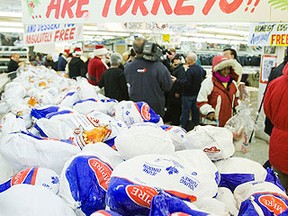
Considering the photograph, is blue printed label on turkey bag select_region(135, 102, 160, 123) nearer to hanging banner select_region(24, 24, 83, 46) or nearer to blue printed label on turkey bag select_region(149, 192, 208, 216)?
blue printed label on turkey bag select_region(149, 192, 208, 216)

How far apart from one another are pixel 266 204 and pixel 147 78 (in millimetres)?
2979

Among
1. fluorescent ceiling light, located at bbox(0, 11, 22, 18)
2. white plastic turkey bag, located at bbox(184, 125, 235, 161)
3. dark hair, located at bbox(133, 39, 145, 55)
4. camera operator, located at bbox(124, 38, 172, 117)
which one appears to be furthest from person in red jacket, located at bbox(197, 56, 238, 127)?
fluorescent ceiling light, located at bbox(0, 11, 22, 18)

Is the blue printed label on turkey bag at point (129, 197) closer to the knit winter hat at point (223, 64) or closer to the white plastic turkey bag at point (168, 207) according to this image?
the white plastic turkey bag at point (168, 207)

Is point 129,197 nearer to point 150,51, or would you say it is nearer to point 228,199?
point 228,199

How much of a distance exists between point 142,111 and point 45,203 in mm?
994

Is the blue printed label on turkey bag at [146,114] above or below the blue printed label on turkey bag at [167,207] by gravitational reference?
below

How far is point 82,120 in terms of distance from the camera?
61.7 inches

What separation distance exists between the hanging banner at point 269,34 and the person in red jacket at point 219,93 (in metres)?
1.25

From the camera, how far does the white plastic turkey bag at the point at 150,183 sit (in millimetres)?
868

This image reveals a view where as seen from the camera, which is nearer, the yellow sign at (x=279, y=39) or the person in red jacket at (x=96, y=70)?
the yellow sign at (x=279, y=39)

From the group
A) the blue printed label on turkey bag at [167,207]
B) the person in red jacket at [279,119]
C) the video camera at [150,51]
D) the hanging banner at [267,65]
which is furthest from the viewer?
the hanging banner at [267,65]

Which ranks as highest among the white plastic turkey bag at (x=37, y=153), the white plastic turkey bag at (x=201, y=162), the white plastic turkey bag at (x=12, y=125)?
the white plastic turkey bag at (x=201, y=162)

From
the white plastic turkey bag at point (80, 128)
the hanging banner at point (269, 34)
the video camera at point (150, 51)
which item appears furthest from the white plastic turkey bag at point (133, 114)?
the hanging banner at point (269, 34)

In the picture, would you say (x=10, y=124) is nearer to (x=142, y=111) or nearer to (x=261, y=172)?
(x=142, y=111)
